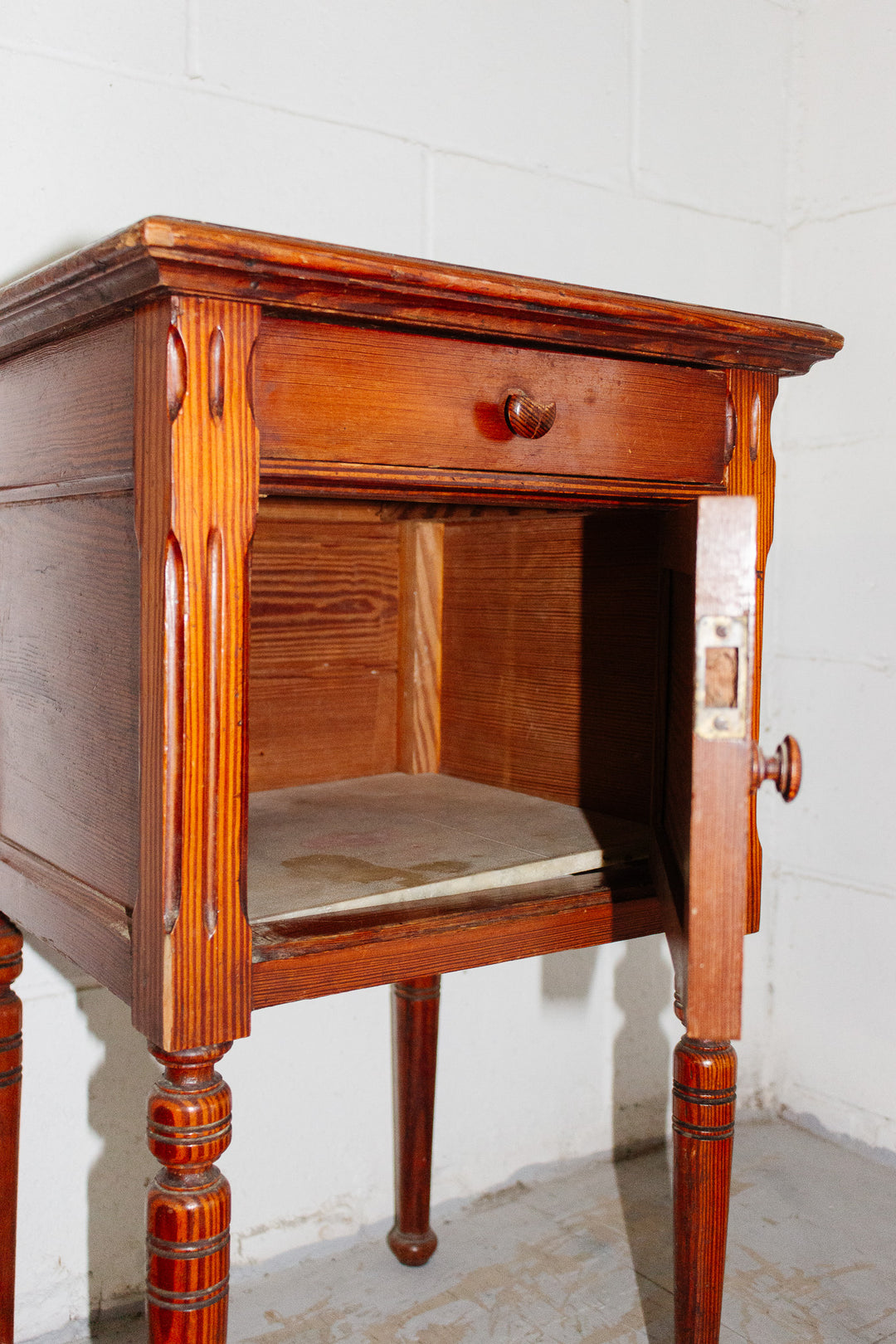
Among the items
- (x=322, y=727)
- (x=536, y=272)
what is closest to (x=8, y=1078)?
(x=322, y=727)

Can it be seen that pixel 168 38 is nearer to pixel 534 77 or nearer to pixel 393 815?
pixel 534 77

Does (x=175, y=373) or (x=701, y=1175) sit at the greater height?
(x=175, y=373)

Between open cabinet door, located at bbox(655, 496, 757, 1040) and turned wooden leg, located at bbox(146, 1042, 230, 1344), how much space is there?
0.34 m

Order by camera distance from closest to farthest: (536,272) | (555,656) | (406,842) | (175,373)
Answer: (175,373)
(406,842)
(555,656)
(536,272)

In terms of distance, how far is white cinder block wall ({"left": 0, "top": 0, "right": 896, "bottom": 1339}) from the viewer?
1348mm

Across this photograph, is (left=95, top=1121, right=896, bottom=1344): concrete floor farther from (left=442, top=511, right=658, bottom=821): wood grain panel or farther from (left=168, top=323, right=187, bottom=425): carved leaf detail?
(left=168, top=323, right=187, bottom=425): carved leaf detail

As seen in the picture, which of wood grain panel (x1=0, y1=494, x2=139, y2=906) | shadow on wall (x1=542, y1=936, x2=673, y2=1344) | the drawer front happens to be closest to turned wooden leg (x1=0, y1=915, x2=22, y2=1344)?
wood grain panel (x1=0, y1=494, x2=139, y2=906)

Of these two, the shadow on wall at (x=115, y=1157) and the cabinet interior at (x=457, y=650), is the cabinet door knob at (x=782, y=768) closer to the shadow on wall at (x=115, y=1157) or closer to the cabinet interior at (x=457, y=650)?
the cabinet interior at (x=457, y=650)

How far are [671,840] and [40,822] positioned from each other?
0.53m

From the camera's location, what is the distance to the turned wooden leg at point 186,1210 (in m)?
0.83

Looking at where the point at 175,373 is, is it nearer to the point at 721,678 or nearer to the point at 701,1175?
the point at 721,678

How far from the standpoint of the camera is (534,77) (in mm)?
1642

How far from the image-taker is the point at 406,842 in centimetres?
115

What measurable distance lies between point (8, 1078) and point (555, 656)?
0.72 m
